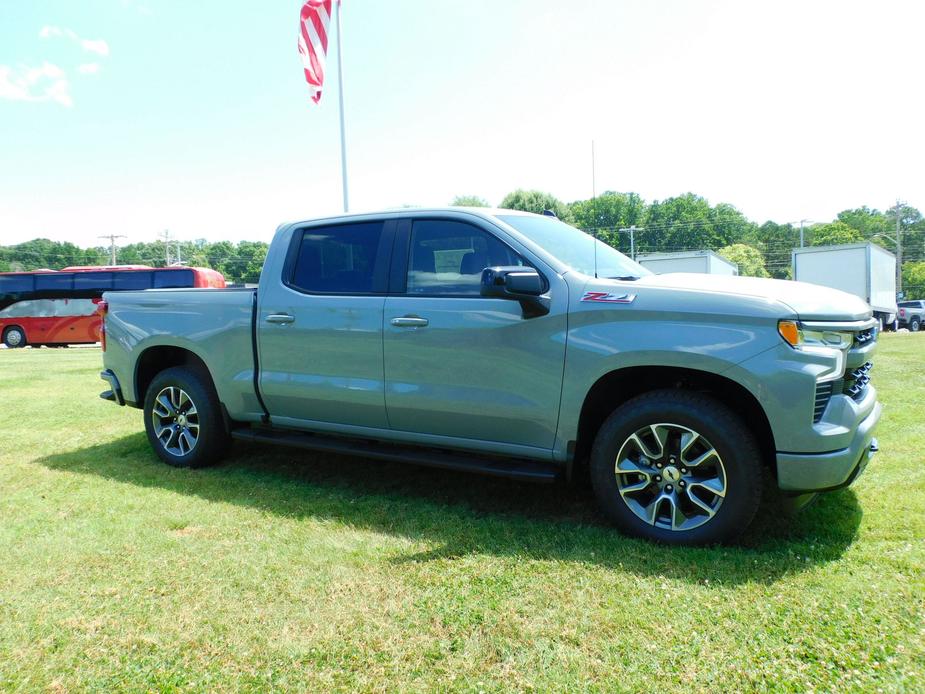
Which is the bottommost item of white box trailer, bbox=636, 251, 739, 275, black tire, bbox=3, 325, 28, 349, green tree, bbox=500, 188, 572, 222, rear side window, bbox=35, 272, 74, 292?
black tire, bbox=3, 325, 28, 349

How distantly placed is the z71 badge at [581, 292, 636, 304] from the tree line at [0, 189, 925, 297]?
7398 cm

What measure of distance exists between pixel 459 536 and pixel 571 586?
0.83 meters

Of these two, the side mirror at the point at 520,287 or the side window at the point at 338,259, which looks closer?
the side mirror at the point at 520,287

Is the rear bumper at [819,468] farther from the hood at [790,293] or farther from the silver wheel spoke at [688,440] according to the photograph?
the hood at [790,293]

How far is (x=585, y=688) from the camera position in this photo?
92.0 inches

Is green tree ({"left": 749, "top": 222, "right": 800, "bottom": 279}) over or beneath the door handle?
over

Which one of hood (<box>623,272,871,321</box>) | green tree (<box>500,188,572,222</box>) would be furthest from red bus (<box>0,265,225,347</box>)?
green tree (<box>500,188,572,222</box>)

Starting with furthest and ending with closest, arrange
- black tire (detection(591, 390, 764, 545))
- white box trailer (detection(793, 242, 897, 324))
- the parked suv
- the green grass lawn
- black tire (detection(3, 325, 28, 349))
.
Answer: the parked suv, black tire (detection(3, 325, 28, 349)), white box trailer (detection(793, 242, 897, 324)), black tire (detection(591, 390, 764, 545)), the green grass lawn

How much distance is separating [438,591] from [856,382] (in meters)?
2.44

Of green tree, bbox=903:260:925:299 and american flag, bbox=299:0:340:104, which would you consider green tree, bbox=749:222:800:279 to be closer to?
green tree, bbox=903:260:925:299

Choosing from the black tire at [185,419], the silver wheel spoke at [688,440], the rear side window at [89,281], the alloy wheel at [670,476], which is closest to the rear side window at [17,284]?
the rear side window at [89,281]

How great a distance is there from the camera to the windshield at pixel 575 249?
402 centimetres

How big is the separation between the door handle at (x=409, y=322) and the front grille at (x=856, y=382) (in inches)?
91.1

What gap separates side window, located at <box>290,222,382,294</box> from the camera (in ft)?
14.7
